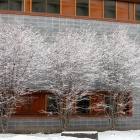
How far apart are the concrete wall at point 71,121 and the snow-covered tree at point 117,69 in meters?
1.54

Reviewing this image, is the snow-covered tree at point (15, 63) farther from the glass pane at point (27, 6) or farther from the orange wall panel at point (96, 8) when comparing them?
the orange wall panel at point (96, 8)

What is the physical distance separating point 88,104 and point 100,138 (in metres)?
6.02

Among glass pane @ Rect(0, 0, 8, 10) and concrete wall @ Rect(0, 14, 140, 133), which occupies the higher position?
glass pane @ Rect(0, 0, 8, 10)

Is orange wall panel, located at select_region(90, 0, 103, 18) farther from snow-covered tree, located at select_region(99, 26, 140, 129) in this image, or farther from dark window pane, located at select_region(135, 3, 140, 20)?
dark window pane, located at select_region(135, 3, 140, 20)

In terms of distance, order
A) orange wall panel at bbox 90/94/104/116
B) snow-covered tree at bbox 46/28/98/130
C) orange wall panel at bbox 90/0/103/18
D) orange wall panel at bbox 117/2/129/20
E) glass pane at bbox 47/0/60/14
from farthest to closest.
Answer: orange wall panel at bbox 117/2/129/20 < orange wall panel at bbox 90/0/103/18 < glass pane at bbox 47/0/60/14 < orange wall panel at bbox 90/94/104/116 < snow-covered tree at bbox 46/28/98/130

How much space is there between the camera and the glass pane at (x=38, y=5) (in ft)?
96.6

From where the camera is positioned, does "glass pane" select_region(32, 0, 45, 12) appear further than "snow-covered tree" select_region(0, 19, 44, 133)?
Yes

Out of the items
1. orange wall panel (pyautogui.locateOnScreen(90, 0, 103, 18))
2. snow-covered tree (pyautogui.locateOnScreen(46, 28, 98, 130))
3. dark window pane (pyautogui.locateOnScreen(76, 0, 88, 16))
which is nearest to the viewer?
snow-covered tree (pyautogui.locateOnScreen(46, 28, 98, 130))

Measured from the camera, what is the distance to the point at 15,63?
82.4ft

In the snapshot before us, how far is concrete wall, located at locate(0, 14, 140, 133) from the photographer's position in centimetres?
2791

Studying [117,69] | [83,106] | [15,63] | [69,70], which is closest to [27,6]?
[15,63]

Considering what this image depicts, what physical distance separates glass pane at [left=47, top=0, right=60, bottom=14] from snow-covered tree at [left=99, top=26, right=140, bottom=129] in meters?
4.25

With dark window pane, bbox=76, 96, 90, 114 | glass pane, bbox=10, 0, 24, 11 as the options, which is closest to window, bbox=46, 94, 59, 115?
dark window pane, bbox=76, 96, 90, 114

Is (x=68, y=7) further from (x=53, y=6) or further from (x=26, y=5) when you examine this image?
(x=26, y=5)
